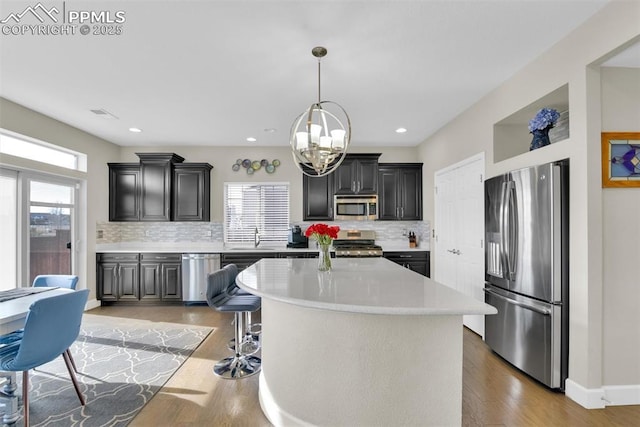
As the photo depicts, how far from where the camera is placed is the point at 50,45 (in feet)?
7.83

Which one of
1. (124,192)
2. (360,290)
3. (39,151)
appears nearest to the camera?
(360,290)

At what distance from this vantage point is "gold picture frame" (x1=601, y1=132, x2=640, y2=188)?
220cm

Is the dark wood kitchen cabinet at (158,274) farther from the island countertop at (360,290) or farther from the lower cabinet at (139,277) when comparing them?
the island countertop at (360,290)

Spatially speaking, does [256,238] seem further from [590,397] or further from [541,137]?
[590,397]

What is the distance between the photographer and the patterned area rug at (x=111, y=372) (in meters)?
2.18

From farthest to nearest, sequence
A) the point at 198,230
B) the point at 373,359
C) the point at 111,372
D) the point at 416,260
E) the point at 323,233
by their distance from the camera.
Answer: the point at 198,230, the point at 416,260, the point at 111,372, the point at 323,233, the point at 373,359

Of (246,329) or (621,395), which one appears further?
(246,329)

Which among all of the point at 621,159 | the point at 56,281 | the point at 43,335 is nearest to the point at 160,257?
the point at 56,281

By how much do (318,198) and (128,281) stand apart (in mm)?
3373

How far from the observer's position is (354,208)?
5.32m

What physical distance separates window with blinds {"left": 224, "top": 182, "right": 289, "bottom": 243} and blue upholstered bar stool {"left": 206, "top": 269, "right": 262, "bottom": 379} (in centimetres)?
264

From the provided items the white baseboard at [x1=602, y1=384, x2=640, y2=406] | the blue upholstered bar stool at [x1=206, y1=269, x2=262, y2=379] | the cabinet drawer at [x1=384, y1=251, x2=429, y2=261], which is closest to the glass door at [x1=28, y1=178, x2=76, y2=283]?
the blue upholstered bar stool at [x1=206, y1=269, x2=262, y2=379]

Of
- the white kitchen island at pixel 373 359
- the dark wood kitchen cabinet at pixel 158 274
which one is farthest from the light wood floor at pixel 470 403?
the dark wood kitchen cabinet at pixel 158 274

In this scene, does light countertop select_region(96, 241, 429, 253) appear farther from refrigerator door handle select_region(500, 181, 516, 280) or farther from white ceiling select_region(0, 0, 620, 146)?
refrigerator door handle select_region(500, 181, 516, 280)
